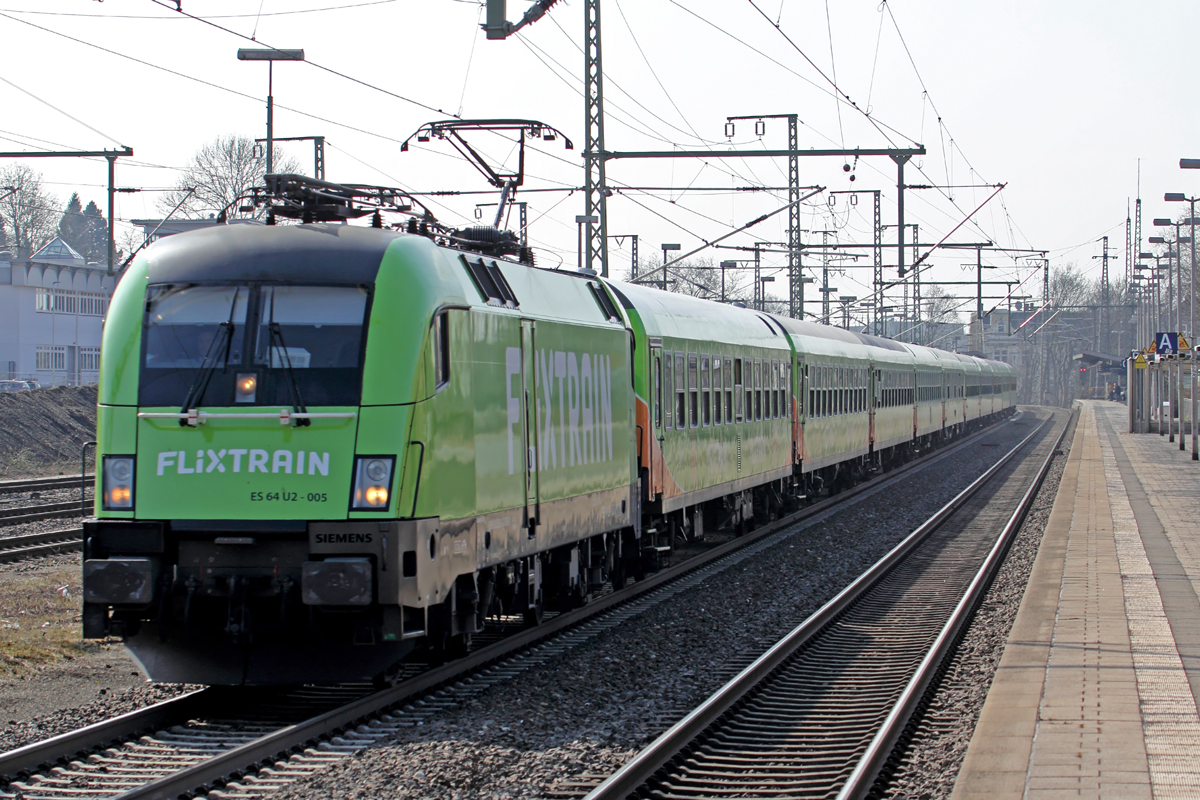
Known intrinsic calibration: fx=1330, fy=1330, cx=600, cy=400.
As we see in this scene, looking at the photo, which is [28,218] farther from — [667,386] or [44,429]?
[667,386]

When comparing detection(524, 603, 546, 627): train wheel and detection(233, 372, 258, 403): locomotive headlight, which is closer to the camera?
detection(233, 372, 258, 403): locomotive headlight

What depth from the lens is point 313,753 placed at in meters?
7.44

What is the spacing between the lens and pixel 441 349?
28.2ft

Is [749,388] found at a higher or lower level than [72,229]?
lower

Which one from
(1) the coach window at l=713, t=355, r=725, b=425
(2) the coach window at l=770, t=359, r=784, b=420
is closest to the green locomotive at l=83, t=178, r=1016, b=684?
(1) the coach window at l=713, t=355, r=725, b=425

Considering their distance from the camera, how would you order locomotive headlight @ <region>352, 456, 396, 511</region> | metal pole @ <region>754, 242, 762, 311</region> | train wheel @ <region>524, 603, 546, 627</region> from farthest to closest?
metal pole @ <region>754, 242, 762, 311</region>, train wheel @ <region>524, 603, 546, 627</region>, locomotive headlight @ <region>352, 456, 396, 511</region>

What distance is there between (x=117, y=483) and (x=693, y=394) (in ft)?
29.4

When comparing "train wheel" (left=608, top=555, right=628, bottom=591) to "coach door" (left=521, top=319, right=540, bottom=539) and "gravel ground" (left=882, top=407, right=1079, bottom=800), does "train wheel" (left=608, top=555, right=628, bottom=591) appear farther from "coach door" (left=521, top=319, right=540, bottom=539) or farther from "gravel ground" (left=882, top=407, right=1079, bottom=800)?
"gravel ground" (left=882, top=407, right=1079, bottom=800)

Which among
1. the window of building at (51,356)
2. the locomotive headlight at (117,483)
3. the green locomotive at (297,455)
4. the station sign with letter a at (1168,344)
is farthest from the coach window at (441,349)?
the window of building at (51,356)

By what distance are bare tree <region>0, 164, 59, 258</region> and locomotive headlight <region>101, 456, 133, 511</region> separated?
7929 cm

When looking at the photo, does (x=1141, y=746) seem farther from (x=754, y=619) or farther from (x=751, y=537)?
(x=751, y=537)

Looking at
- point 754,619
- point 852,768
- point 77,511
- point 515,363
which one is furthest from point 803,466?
point 852,768

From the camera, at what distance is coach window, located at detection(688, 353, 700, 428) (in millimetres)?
16062

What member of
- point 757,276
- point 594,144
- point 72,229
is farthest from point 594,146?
point 72,229
